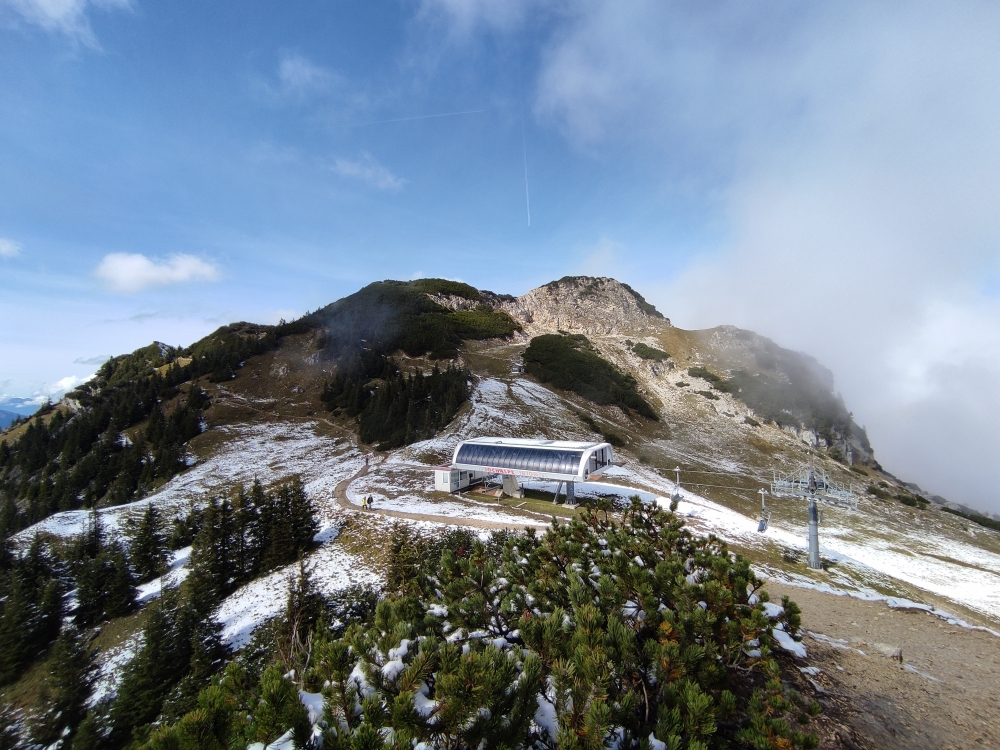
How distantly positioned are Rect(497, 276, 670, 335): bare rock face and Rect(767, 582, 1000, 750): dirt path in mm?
104149

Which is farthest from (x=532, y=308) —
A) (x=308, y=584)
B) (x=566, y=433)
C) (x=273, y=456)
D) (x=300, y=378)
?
(x=308, y=584)

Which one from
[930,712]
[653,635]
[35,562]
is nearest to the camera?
[653,635]

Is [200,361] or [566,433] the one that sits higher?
[200,361]

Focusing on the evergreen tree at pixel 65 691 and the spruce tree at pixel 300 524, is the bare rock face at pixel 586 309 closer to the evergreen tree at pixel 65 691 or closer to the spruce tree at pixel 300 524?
the spruce tree at pixel 300 524

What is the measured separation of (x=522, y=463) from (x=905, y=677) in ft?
70.2

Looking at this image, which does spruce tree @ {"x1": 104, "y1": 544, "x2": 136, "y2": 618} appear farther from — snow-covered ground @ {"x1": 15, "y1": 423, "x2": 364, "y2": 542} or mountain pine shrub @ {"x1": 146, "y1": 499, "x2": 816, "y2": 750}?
mountain pine shrub @ {"x1": 146, "y1": 499, "x2": 816, "y2": 750}

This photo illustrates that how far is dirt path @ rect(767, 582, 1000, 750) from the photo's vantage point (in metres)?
8.03

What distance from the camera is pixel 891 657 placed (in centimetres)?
1138

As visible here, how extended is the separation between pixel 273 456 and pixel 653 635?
2038 inches

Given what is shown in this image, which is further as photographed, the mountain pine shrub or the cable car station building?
the cable car station building

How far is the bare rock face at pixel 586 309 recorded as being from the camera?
11931cm

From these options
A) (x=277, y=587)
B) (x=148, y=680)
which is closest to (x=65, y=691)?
(x=148, y=680)

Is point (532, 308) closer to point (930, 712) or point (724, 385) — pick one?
point (724, 385)

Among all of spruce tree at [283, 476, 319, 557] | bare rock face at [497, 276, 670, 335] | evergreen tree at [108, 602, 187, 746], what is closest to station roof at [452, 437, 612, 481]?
spruce tree at [283, 476, 319, 557]
